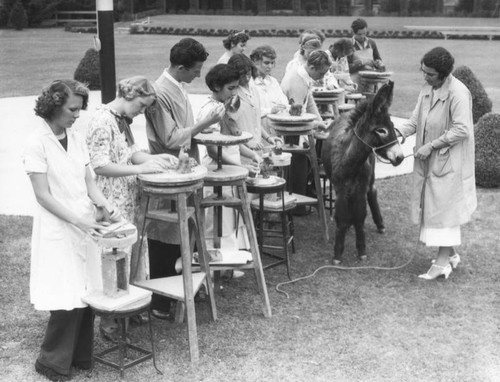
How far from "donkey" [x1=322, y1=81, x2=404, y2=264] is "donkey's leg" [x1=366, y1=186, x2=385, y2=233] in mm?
386

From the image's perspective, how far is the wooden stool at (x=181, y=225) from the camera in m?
4.71

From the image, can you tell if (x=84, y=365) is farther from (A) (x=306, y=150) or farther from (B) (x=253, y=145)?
(A) (x=306, y=150)

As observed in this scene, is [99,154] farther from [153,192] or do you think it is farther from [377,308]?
[377,308]

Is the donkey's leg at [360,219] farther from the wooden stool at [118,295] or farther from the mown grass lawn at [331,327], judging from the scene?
the wooden stool at [118,295]

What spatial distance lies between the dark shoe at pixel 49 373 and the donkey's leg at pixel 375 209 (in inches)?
154

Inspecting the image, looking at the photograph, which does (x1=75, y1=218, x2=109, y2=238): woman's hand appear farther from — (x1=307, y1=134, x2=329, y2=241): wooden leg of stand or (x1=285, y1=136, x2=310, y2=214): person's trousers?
(x1=285, y1=136, x2=310, y2=214): person's trousers

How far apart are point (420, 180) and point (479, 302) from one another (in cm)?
112

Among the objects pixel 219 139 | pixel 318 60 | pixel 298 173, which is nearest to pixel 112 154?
pixel 219 139

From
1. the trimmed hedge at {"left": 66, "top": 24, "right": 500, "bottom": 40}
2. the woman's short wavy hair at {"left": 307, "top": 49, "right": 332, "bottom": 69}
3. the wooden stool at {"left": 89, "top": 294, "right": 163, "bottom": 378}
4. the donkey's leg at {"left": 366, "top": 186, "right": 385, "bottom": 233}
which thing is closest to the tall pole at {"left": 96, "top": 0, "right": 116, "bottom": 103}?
the woman's short wavy hair at {"left": 307, "top": 49, "right": 332, "bottom": 69}

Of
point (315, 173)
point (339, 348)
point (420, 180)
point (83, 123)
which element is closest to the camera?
point (339, 348)

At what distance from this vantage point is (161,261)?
5434 mm

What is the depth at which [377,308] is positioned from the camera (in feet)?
18.9

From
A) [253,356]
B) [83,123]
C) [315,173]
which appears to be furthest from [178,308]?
[83,123]

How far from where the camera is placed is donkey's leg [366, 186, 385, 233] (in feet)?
24.7
